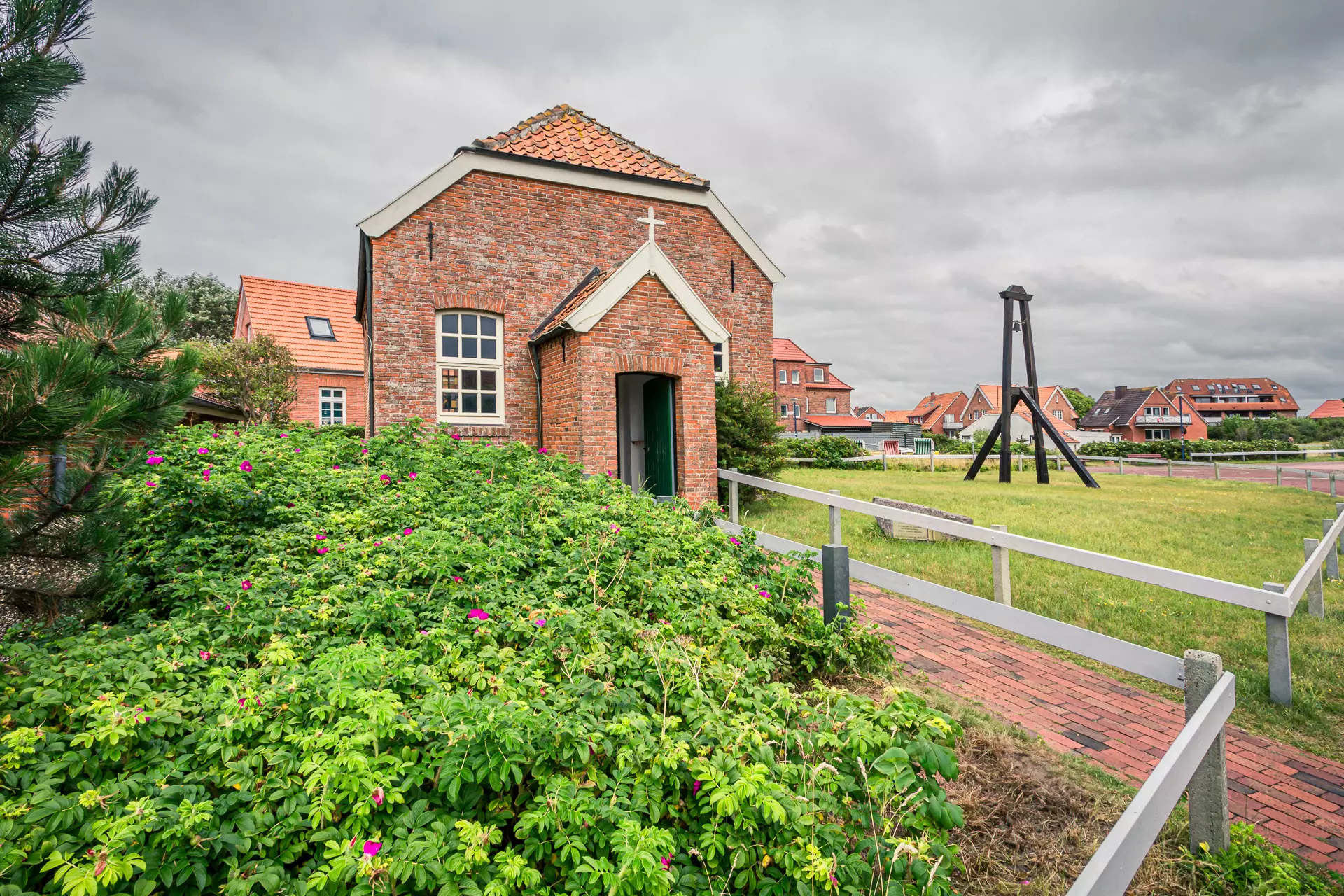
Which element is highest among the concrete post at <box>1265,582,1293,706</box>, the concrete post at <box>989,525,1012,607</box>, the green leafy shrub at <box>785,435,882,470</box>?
the green leafy shrub at <box>785,435,882,470</box>

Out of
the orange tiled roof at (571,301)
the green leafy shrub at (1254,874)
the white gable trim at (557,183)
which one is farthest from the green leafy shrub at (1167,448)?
the green leafy shrub at (1254,874)

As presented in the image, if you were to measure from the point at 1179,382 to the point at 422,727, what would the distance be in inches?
4646

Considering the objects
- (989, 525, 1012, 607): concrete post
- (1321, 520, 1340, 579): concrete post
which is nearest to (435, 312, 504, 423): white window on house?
(989, 525, 1012, 607): concrete post

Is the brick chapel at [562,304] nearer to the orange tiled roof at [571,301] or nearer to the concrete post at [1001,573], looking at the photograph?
the orange tiled roof at [571,301]

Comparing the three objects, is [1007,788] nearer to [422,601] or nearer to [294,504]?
[422,601]

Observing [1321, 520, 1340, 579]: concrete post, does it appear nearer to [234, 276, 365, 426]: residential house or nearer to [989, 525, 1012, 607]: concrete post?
[989, 525, 1012, 607]: concrete post

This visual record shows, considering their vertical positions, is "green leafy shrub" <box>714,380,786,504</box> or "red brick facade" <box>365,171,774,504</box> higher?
"red brick facade" <box>365,171,774,504</box>

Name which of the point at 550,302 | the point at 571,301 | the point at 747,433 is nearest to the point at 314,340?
the point at 550,302

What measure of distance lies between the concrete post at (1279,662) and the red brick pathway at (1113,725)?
1.69ft

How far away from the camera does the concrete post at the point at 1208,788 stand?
9.05 ft

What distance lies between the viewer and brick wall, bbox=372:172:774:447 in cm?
1128

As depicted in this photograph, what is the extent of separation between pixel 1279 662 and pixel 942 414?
94.4 m

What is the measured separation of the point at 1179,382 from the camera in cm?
9275

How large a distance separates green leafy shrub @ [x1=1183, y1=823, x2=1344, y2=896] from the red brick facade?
739 cm
